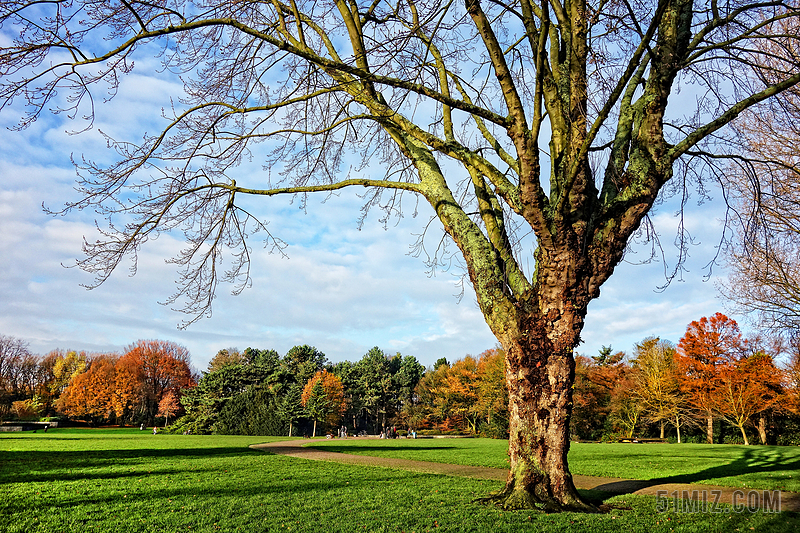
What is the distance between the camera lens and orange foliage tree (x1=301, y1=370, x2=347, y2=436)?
3734cm

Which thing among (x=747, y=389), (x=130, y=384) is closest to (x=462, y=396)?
(x=747, y=389)

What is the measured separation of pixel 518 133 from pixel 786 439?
3481 cm

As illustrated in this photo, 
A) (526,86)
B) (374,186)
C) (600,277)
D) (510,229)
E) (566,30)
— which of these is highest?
(566,30)

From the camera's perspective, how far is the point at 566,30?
7031 millimetres

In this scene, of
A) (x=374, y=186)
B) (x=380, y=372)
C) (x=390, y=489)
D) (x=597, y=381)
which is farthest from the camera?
(x=380, y=372)

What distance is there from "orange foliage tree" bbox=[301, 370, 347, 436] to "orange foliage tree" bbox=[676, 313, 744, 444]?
26240mm

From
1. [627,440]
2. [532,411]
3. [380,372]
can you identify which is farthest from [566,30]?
[380,372]

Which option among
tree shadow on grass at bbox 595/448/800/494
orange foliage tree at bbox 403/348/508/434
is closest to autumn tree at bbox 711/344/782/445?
orange foliage tree at bbox 403/348/508/434

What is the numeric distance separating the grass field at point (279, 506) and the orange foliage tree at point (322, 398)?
86.6 feet

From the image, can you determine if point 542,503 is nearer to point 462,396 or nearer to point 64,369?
point 462,396

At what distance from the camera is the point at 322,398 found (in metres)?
37.7

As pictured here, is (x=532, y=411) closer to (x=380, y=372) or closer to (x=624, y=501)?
(x=624, y=501)

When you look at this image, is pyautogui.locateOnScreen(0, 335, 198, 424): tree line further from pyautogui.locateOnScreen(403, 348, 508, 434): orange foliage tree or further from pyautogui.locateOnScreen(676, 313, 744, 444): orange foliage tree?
pyautogui.locateOnScreen(676, 313, 744, 444): orange foliage tree

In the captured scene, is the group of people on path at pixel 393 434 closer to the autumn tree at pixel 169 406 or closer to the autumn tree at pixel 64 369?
the autumn tree at pixel 169 406
